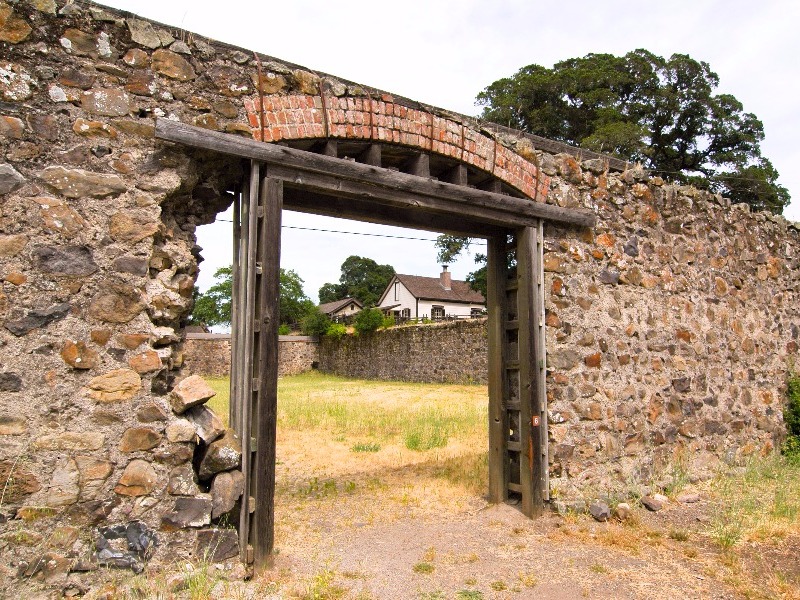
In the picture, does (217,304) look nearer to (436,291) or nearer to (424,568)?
(436,291)

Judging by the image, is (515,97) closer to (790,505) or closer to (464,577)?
(790,505)

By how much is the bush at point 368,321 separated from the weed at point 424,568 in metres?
21.7

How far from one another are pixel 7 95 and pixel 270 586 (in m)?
3.50

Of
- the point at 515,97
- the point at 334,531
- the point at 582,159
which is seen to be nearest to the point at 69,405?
the point at 334,531

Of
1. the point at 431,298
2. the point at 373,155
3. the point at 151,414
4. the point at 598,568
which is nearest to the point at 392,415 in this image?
the point at 598,568

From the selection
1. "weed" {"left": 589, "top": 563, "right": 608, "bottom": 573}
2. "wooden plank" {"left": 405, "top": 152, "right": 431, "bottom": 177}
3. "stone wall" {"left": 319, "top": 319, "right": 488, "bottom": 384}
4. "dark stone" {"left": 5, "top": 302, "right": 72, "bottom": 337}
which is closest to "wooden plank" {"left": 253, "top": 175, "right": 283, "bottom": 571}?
"dark stone" {"left": 5, "top": 302, "right": 72, "bottom": 337}

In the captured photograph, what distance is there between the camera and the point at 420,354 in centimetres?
2261

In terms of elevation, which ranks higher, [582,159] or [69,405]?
[582,159]

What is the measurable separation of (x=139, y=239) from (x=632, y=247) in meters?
5.08

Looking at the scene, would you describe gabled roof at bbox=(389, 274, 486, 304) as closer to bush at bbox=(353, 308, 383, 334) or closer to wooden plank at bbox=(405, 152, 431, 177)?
bush at bbox=(353, 308, 383, 334)

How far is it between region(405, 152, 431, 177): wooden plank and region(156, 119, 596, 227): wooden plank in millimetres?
100

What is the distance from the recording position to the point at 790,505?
5.72m

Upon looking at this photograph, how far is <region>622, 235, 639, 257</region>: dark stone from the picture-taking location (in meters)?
6.55

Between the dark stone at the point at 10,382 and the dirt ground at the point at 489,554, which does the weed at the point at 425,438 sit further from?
the dark stone at the point at 10,382
